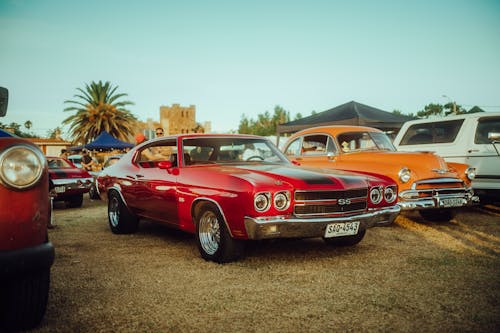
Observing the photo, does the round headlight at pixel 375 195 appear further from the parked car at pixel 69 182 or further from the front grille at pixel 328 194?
the parked car at pixel 69 182

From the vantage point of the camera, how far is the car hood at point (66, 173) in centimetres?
1030

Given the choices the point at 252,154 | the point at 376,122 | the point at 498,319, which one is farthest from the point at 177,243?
the point at 376,122

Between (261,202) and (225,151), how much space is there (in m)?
1.57

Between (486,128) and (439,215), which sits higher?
(486,128)

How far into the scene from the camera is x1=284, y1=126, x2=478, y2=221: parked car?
20.7ft

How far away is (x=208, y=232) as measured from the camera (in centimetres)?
453

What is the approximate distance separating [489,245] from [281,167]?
2.74 m

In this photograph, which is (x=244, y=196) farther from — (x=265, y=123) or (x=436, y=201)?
(x=265, y=123)

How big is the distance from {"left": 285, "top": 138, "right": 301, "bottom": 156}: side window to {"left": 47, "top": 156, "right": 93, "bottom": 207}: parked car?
17.5 ft

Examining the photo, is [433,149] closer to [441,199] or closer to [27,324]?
[441,199]

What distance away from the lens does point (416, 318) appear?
287cm

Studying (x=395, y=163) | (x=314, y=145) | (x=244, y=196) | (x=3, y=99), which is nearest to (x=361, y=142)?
(x=314, y=145)

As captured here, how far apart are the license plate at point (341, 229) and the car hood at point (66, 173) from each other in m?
8.19

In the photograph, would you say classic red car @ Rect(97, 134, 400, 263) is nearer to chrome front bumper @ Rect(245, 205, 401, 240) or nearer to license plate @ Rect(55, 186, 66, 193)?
chrome front bumper @ Rect(245, 205, 401, 240)
